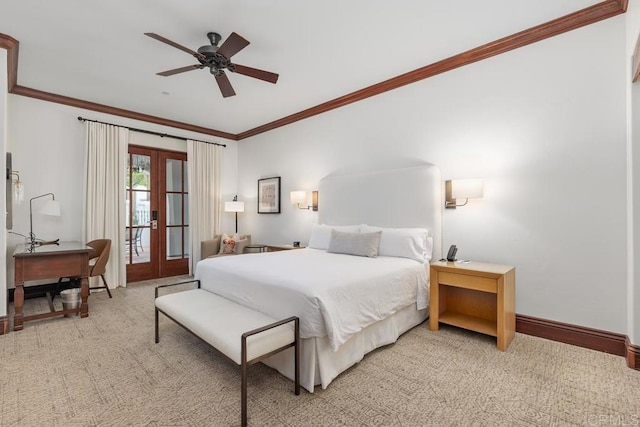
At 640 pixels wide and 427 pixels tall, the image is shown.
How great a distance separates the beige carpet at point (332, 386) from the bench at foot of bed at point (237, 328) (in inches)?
12.3

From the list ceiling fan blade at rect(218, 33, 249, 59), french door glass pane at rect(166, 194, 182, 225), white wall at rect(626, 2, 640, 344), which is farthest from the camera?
french door glass pane at rect(166, 194, 182, 225)

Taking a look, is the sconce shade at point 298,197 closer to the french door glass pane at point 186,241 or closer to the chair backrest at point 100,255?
the french door glass pane at point 186,241

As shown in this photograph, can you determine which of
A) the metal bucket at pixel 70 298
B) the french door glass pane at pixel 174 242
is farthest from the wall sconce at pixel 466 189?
the french door glass pane at pixel 174 242

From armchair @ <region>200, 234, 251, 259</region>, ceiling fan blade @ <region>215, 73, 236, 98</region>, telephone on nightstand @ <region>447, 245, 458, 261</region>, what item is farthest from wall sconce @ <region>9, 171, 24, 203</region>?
telephone on nightstand @ <region>447, 245, 458, 261</region>

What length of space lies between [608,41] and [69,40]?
15.8 feet

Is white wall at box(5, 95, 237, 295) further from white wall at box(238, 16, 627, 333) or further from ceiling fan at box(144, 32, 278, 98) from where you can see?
white wall at box(238, 16, 627, 333)

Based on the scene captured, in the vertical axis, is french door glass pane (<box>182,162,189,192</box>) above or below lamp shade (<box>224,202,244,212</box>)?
above

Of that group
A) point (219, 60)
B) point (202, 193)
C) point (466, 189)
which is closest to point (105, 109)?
point (202, 193)


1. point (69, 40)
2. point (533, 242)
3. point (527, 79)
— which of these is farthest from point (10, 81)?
point (533, 242)

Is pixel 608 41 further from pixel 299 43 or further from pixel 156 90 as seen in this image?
pixel 156 90

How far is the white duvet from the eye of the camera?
1.97m

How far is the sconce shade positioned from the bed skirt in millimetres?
2607

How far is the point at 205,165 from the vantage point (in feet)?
18.9

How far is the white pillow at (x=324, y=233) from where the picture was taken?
12.9ft
